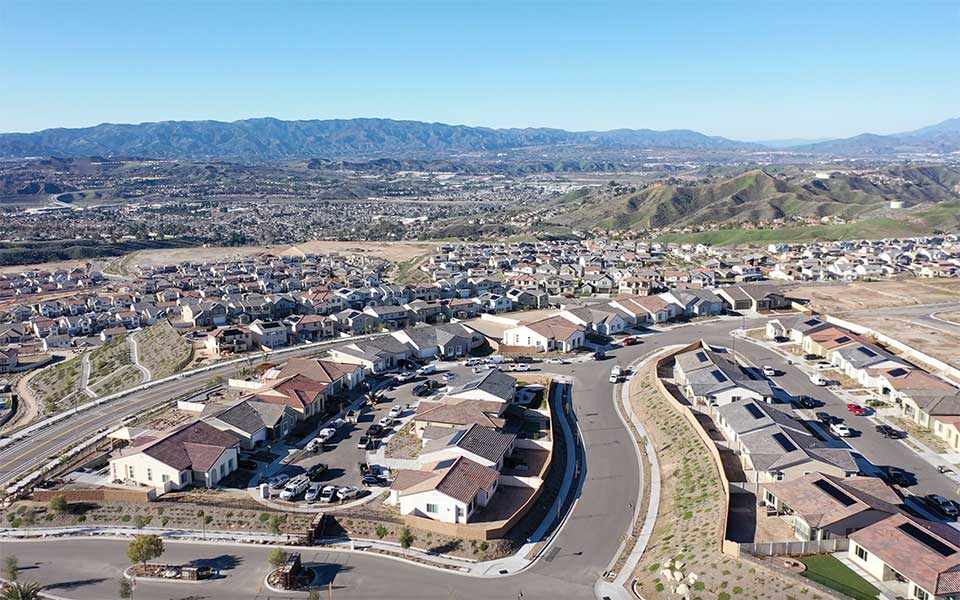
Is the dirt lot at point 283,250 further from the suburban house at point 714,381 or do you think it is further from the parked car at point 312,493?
the parked car at point 312,493

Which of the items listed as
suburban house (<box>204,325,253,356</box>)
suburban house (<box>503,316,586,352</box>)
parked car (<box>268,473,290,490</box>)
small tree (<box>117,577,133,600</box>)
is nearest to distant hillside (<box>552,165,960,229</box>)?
suburban house (<box>503,316,586,352</box>)

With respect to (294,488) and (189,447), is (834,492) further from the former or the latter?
(189,447)

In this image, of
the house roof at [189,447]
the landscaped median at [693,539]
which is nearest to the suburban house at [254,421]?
the house roof at [189,447]

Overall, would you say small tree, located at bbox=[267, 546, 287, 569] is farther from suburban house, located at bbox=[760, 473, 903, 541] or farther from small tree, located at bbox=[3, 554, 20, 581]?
suburban house, located at bbox=[760, 473, 903, 541]

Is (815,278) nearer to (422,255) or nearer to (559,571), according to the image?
(422,255)

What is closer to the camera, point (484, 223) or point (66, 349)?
point (66, 349)

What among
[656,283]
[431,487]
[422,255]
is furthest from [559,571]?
[422,255]

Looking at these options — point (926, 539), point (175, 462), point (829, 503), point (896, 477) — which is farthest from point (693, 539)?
point (175, 462)
